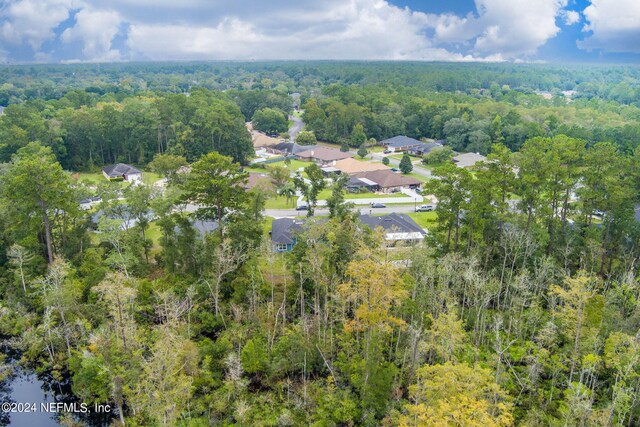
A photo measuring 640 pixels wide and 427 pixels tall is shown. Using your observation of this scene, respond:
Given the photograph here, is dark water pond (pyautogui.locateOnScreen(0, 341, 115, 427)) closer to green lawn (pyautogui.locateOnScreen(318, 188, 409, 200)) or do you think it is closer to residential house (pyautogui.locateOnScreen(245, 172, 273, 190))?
residential house (pyautogui.locateOnScreen(245, 172, 273, 190))

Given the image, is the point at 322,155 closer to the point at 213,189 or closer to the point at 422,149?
the point at 422,149

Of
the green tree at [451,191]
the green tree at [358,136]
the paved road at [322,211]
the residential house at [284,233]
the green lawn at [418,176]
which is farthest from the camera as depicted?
the green tree at [358,136]

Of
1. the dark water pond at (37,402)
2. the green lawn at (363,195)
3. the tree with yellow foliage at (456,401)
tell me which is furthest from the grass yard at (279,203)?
the tree with yellow foliage at (456,401)

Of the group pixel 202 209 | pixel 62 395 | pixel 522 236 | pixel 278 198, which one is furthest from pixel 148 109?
pixel 522 236

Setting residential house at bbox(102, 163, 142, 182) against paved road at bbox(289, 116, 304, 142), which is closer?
residential house at bbox(102, 163, 142, 182)

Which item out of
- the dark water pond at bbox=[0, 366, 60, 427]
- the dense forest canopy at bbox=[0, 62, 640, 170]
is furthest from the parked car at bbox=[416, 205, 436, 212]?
the dark water pond at bbox=[0, 366, 60, 427]

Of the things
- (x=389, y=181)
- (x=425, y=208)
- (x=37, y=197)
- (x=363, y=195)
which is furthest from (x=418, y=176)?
(x=37, y=197)

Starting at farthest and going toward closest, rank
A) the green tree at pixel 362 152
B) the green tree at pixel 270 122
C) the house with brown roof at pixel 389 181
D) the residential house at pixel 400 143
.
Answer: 1. the green tree at pixel 270 122
2. the residential house at pixel 400 143
3. the green tree at pixel 362 152
4. the house with brown roof at pixel 389 181

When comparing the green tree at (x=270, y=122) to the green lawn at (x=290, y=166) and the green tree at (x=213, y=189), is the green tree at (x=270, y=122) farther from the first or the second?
the green tree at (x=213, y=189)
